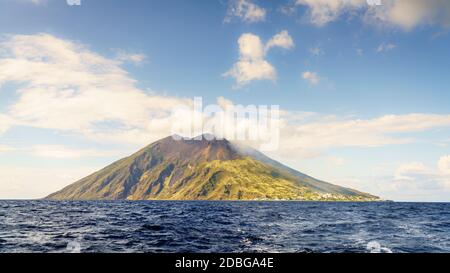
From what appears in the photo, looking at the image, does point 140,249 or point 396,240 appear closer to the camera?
point 140,249

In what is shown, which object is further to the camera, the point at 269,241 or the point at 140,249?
the point at 269,241

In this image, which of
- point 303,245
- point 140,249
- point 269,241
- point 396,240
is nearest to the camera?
point 140,249

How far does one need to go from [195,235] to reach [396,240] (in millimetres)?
20213

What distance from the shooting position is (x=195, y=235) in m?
34.5
